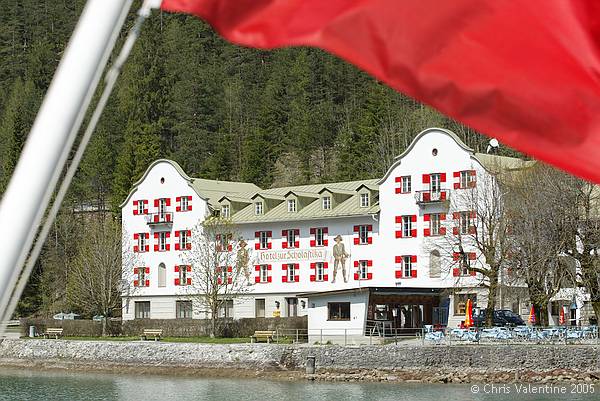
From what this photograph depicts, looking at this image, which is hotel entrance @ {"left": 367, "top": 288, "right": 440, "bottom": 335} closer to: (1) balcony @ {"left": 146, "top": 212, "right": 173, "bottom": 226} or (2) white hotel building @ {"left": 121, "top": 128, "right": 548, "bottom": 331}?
(2) white hotel building @ {"left": 121, "top": 128, "right": 548, "bottom": 331}

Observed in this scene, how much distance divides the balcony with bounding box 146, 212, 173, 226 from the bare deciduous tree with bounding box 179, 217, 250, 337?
7.18 ft

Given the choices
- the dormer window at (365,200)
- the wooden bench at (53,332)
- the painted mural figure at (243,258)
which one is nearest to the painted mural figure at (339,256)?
the dormer window at (365,200)

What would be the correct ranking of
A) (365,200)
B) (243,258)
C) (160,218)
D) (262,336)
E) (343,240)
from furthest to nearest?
(160,218), (243,258), (365,200), (343,240), (262,336)

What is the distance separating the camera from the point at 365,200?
5469 cm

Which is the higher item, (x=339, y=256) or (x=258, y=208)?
(x=258, y=208)

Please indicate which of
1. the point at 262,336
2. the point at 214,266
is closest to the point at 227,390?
the point at 262,336

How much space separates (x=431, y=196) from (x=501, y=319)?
7973 millimetres

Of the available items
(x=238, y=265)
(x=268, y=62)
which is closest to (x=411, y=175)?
(x=238, y=265)

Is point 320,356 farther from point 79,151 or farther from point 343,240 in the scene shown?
point 79,151

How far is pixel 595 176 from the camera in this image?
3.40 meters

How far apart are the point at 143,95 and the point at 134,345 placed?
167 feet

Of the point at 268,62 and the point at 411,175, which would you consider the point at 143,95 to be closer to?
the point at 268,62

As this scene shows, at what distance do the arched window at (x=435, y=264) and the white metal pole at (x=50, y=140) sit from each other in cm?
4832

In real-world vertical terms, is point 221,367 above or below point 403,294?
below
